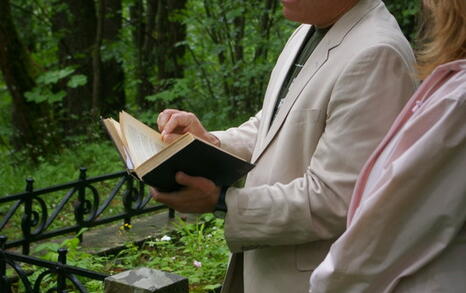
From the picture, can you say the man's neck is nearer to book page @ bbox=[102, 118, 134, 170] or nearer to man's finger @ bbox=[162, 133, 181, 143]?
man's finger @ bbox=[162, 133, 181, 143]

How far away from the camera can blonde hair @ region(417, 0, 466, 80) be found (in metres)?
1.65

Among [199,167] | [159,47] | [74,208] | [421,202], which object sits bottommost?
[74,208]

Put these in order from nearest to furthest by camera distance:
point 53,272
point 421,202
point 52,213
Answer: point 421,202 < point 53,272 < point 52,213

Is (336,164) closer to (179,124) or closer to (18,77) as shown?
(179,124)

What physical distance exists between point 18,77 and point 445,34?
9892 millimetres

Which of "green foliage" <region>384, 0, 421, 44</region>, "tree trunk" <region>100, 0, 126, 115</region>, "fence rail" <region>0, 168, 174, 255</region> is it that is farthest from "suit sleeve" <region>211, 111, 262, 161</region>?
"tree trunk" <region>100, 0, 126, 115</region>

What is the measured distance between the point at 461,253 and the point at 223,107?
10.3 metres

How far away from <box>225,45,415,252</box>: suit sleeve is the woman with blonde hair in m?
0.53

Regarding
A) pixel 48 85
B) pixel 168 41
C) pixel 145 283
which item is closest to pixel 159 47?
pixel 168 41

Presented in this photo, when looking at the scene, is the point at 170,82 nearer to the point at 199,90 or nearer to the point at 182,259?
the point at 199,90

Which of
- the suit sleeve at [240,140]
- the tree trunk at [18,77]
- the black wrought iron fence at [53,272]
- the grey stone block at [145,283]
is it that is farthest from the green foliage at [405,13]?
the tree trunk at [18,77]

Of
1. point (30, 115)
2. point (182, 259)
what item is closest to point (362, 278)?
point (182, 259)

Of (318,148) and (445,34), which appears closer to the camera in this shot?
(445,34)

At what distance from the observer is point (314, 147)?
7.85ft
